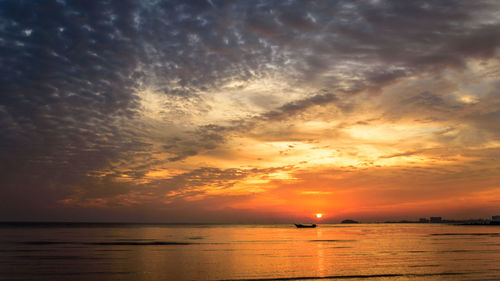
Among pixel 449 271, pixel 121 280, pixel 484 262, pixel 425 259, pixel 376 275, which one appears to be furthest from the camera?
pixel 425 259

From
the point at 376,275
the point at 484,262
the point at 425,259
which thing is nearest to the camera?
the point at 376,275

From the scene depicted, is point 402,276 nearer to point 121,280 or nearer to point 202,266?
point 202,266

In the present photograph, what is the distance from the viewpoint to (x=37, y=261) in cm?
3675

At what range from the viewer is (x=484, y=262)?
36.4 metres

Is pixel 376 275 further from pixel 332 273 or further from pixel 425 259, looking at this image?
pixel 425 259

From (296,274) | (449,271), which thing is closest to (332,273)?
(296,274)

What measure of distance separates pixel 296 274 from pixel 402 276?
8.12 metres

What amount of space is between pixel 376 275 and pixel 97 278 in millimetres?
21496

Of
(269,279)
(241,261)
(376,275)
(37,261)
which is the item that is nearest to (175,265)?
(241,261)

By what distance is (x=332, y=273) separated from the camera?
29.8 m

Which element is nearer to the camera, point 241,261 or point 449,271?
point 449,271

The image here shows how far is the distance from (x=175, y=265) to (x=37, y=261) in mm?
14437

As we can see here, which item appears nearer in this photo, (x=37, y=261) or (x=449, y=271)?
(x=449, y=271)

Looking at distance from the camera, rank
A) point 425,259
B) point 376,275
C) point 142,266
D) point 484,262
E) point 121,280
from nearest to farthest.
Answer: point 121,280 → point 376,275 → point 142,266 → point 484,262 → point 425,259
